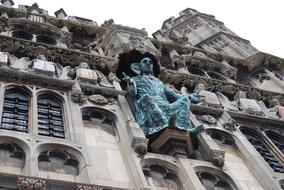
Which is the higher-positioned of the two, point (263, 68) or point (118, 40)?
point (263, 68)

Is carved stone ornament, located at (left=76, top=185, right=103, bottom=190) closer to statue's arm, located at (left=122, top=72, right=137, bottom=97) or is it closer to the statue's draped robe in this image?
the statue's draped robe

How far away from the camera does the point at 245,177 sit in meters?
13.0

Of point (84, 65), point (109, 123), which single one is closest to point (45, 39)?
point (84, 65)

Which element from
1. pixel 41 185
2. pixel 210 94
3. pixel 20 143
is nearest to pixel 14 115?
pixel 20 143

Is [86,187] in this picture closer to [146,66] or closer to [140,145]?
[140,145]

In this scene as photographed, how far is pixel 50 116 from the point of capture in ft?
44.1

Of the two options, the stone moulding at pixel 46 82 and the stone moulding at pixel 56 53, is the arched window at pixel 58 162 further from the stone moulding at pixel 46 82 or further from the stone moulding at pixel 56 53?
the stone moulding at pixel 56 53

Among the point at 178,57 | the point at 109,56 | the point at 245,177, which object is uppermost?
the point at 178,57

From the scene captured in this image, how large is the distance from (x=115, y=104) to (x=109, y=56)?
3532 mm

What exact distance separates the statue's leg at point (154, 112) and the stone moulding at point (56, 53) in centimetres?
337

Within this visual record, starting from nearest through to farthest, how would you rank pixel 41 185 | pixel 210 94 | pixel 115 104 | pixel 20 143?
pixel 41 185, pixel 20 143, pixel 115 104, pixel 210 94

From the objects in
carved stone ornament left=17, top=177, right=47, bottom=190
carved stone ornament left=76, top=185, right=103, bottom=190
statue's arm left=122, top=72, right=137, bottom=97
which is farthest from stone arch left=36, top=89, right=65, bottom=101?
carved stone ornament left=17, top=177, right=47, bottom=190

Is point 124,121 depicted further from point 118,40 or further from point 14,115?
point 118,40

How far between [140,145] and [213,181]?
1839 mm
